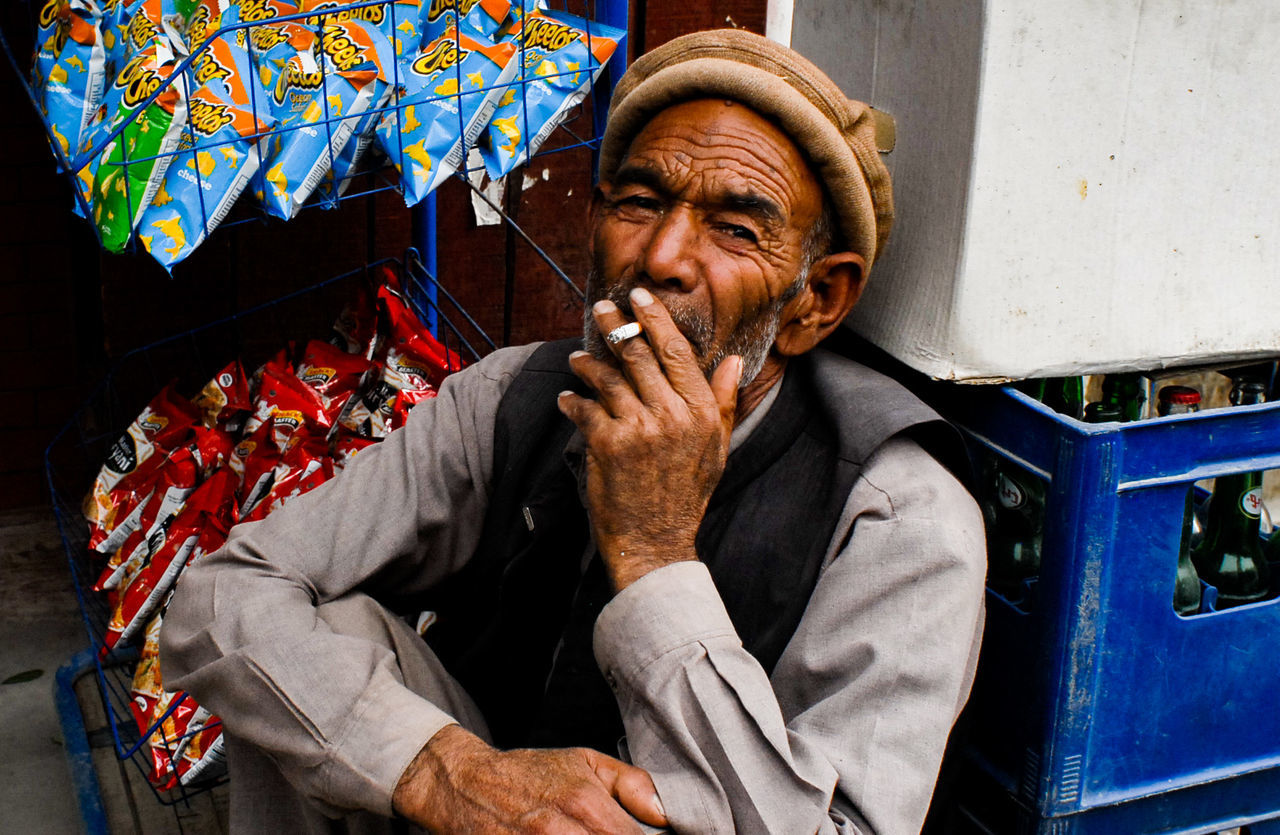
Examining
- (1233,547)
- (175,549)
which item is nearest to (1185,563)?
(1233,547)

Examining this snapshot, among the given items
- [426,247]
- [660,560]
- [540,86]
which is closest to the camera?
[660,560]

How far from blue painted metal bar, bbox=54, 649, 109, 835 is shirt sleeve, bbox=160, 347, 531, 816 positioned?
971 mm

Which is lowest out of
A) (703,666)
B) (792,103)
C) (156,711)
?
(156,711)

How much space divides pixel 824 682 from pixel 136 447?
1875mm

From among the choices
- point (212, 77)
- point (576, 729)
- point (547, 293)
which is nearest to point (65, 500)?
point (547, 293)

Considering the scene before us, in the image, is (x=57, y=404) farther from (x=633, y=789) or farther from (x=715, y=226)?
(x=633, y=789)

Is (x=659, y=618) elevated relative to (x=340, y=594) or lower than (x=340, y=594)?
elevated

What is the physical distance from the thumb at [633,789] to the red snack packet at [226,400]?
1631 millimetres

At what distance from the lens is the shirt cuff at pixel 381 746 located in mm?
1617

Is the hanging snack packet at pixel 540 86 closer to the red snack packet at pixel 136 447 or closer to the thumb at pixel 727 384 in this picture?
the thumb at pixel 727 384

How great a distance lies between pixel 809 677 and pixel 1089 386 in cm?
200

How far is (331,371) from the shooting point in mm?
2727

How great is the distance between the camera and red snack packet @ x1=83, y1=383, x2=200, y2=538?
2736mm

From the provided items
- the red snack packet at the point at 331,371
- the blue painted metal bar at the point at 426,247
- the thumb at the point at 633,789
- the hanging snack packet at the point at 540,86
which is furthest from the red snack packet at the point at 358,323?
the thumb at the point at 633,789
